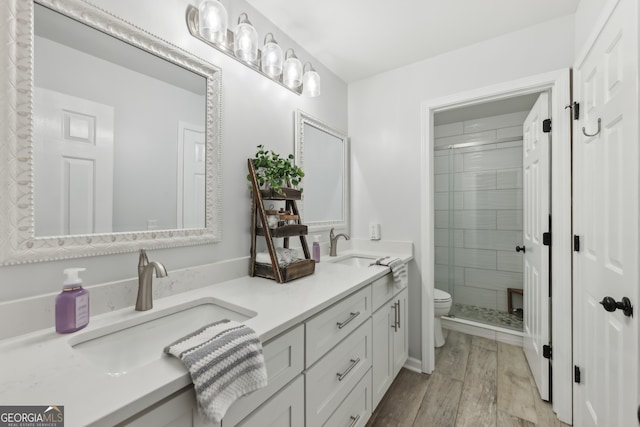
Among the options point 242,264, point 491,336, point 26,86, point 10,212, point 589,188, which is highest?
point 26,86

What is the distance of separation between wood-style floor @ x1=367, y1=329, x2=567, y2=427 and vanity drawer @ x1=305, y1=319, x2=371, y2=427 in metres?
0.47

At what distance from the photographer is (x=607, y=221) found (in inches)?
42.6

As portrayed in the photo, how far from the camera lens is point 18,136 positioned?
2.55ft

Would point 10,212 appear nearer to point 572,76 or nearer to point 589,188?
point 589,188

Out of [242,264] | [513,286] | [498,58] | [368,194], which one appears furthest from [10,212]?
[513,286]

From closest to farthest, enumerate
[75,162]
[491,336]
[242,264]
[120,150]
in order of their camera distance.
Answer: [75,162]
[120,150]
[242,264]
[491,336]

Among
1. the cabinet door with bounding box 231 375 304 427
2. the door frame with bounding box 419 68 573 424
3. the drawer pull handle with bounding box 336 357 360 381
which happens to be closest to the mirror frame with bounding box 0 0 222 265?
the cabinet door with bounding box 231 375 304 427

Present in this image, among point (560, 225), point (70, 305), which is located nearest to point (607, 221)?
point (560, 225)

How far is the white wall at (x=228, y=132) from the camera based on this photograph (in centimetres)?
85

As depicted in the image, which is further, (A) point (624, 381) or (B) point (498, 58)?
(B) point (498, 58)

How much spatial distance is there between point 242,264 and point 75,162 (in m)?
0.79

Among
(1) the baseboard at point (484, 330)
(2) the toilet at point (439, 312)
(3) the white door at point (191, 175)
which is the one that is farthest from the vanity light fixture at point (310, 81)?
(1) the baseboard at point (484, 330)

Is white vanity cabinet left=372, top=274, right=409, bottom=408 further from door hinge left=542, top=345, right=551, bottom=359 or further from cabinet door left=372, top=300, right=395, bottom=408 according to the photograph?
door hinge left=542, top=345, right=551, bottom=359

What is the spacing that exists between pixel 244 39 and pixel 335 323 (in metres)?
1.40
